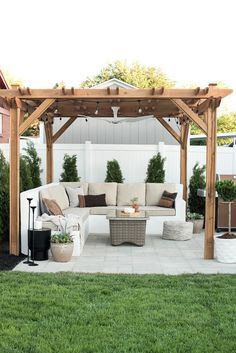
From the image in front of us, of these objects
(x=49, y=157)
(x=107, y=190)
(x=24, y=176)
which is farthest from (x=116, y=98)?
(x=49, y=157)

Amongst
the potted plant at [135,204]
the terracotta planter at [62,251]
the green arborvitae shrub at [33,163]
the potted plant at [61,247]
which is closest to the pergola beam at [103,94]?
the potted plant at [61,247]

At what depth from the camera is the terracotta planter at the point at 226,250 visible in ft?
27.1

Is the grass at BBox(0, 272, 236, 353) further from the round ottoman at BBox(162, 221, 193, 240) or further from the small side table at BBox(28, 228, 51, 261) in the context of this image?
the round ottoman at BBox(162, 221, 193, 240)

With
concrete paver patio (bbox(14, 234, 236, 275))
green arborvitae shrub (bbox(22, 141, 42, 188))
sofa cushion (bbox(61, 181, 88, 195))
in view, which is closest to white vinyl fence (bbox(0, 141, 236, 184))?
green arborvitae shrub (bbox(22, 141, 42, 188))

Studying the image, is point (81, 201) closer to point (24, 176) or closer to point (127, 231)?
point (24, 176)

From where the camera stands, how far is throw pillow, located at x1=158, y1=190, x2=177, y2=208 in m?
12.0

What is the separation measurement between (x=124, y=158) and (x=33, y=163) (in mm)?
2449

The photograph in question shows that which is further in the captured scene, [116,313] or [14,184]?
[14,184]

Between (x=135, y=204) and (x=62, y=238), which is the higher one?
(x=135, y=204)

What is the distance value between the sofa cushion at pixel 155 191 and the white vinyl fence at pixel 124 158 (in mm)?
1639

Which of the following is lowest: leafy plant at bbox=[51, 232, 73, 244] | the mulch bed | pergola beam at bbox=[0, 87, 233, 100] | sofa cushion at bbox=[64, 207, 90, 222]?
the mulch bed

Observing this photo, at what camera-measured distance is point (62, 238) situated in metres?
8.39

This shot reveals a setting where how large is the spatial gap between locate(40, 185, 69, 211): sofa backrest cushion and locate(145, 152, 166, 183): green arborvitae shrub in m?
2.68

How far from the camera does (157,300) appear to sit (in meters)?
5.76
